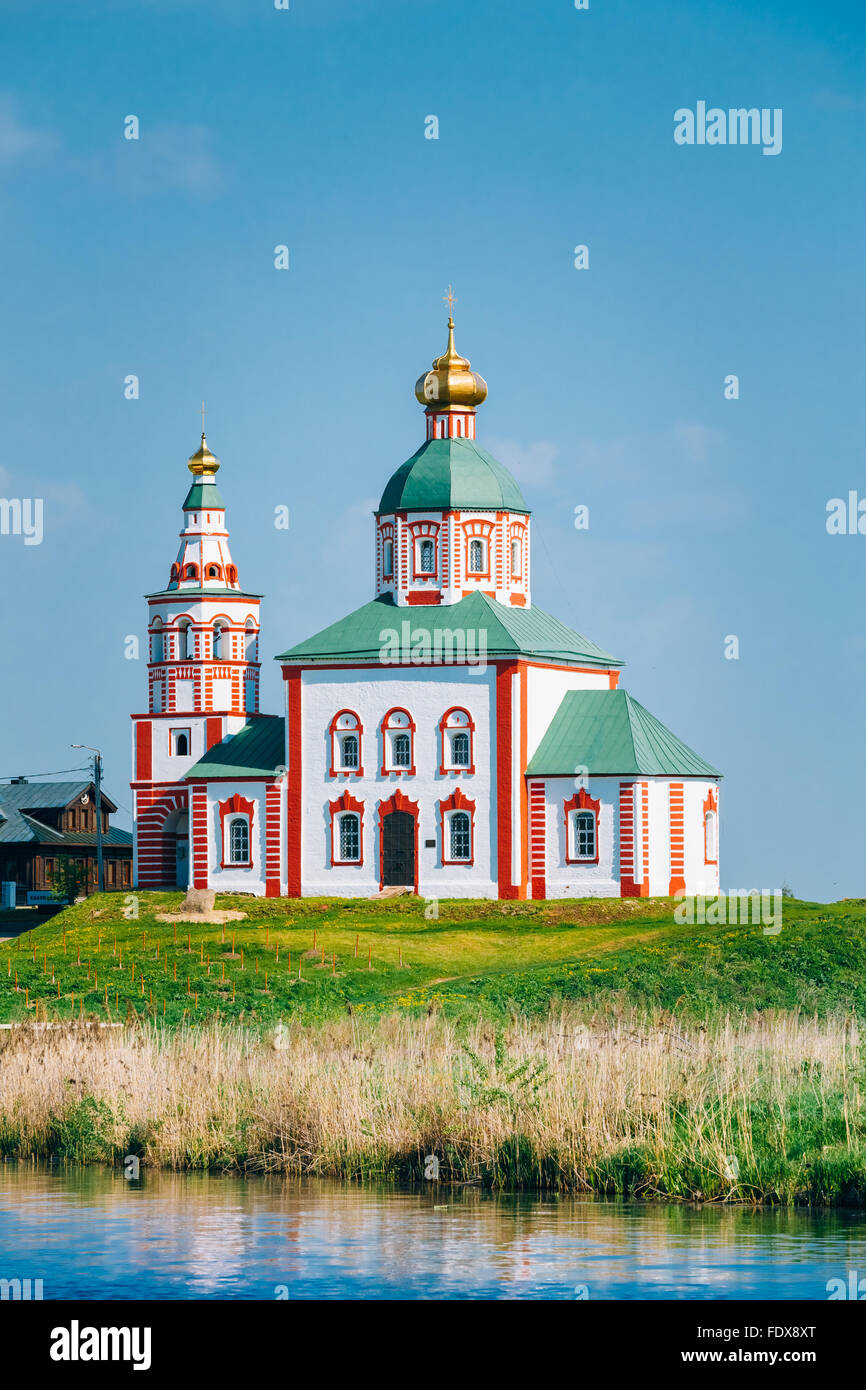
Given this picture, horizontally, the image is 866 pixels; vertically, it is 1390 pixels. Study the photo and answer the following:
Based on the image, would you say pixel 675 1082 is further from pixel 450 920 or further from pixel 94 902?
pixel 94 902

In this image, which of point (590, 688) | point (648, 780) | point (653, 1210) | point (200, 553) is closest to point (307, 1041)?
point (653, 1210)

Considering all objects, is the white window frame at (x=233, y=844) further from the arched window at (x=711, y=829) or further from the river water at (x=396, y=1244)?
the river water at (x=396, y=1244)

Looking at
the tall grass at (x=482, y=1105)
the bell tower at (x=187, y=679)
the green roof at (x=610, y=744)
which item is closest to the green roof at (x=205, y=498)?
the bell tower at (x=187, y=679)

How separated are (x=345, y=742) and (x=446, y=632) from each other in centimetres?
402

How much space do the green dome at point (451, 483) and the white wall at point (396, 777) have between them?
17.6ft

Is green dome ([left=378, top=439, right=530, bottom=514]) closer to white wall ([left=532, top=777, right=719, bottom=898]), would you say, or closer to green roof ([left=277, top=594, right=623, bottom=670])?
green roof ([left=277, top=594, right=623, bottom=670])

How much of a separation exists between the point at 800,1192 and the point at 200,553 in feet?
157

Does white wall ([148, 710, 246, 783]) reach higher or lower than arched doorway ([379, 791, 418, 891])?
higher

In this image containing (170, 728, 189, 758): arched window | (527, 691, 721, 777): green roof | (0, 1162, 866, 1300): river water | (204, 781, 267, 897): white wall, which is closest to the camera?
(0, 1162, 866, 1300): river water

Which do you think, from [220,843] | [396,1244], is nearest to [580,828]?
[220,843]

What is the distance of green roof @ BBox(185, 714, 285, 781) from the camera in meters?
60.9

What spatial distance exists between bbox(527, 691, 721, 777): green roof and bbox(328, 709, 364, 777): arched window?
476cm

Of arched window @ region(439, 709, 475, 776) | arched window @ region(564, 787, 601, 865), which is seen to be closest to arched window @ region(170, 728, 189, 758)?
arched window @ region(439, 709, 475, 776)

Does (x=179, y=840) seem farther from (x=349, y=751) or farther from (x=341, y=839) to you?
A: (x=349, y=751)
